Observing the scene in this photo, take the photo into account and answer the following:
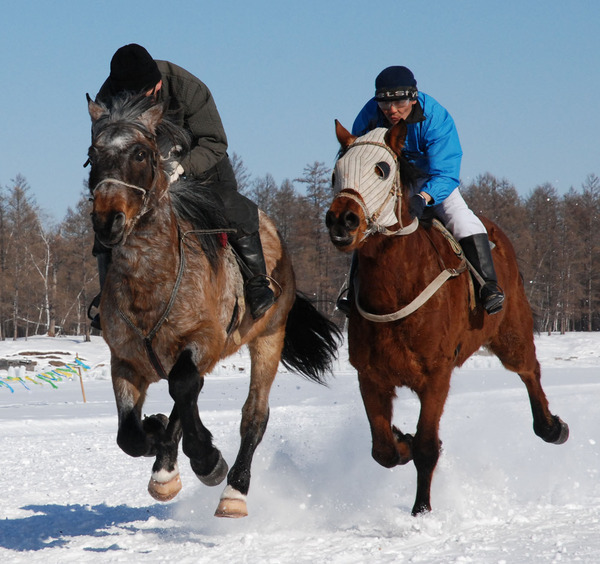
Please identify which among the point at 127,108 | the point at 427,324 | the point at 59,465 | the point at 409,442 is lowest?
the point at 59,465

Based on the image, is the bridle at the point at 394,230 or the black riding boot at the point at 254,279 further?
the black riding boot at the point at 254,279

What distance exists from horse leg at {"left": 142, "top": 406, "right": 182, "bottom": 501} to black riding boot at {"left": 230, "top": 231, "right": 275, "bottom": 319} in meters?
1.06

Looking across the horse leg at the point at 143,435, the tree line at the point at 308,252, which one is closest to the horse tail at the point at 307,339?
the horse leg at the point at 143,435

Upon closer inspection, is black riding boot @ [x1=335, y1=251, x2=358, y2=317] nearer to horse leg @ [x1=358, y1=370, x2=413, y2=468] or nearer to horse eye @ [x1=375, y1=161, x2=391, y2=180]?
horse leg @ [x1=358, y1=370, x2=413, y2=468]

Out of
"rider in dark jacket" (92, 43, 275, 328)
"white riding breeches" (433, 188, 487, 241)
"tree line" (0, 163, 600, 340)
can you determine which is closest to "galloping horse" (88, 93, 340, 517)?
"rider in dark jacket" (92, 43, 275, 328)

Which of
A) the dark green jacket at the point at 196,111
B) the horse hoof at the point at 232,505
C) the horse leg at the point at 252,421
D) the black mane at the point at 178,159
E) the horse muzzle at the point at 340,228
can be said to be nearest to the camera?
the horse muzzle at the point at 340,228

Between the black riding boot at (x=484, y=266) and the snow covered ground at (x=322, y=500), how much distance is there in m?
1.51

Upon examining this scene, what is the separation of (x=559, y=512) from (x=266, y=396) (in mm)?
2335

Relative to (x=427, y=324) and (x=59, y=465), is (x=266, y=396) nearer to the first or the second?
(x=427, y=324)

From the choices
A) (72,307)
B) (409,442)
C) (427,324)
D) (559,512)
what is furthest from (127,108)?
(72,307)

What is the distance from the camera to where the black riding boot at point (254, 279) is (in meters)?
5.69

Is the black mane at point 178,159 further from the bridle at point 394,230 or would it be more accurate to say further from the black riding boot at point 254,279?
the bridle at point 394,230

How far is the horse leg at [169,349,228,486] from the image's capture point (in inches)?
178

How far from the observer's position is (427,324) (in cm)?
522
